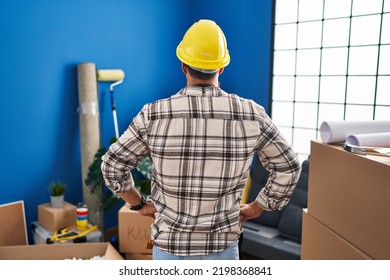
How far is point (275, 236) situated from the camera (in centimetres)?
282

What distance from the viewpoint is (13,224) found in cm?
265

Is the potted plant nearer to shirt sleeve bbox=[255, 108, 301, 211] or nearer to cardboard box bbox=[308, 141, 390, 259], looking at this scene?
shirt sleeve bbox=[255, 108, 301, 211]

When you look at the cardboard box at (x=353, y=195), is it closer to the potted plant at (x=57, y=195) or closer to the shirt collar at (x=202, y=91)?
the shirt collar at (x=202, y=91)

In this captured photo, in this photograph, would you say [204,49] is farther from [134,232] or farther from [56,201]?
[56,201]

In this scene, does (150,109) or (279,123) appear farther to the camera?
(279,123)

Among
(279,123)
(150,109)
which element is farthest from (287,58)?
(150,109)

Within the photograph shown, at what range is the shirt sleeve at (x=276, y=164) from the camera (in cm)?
115

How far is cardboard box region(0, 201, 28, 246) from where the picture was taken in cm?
260

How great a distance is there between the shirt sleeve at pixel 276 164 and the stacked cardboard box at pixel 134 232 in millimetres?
1307

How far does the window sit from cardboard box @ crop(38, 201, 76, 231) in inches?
82.3

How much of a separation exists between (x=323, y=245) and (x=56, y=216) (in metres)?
2.05

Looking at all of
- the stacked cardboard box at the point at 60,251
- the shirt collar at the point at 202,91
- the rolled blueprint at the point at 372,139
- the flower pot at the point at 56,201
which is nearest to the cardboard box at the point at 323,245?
the rolled blueprint at the point at 372,139
